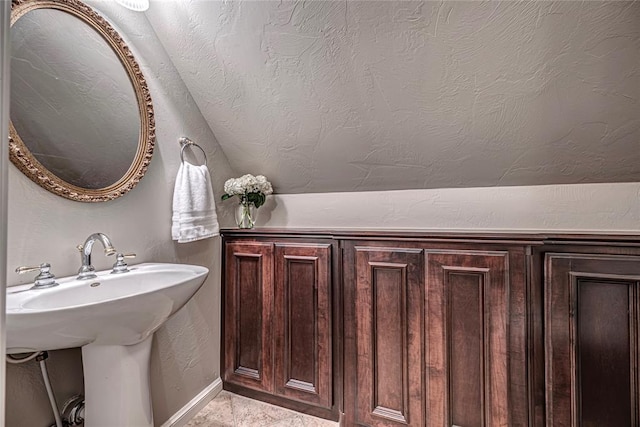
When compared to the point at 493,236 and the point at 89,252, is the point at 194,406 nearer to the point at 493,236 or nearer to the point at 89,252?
the point at 89,252

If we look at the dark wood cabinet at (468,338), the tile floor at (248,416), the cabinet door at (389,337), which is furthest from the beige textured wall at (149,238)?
the dark wood cabinet at (468,338)

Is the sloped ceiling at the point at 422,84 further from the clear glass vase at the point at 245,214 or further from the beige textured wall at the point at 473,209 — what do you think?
the clear glass vase at the point at 245,214

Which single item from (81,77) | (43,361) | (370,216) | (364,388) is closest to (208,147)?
(81,77)

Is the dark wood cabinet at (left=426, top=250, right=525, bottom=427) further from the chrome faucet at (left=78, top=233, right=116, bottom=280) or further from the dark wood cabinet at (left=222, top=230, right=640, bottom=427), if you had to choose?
the chrome faucet at (left=78, top=233, right=116, bottom=280)

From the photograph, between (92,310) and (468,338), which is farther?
(468,338)

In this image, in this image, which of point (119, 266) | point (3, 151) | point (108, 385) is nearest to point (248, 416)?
point (108, 385)

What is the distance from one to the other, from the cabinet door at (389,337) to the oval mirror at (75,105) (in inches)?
44.5

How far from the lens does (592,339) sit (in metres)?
1.20

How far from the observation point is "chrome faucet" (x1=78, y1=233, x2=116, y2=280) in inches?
42.8

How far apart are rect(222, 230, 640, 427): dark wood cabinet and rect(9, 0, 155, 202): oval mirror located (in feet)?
2.55

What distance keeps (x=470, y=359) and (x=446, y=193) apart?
2.76ft

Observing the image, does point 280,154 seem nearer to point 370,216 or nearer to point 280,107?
point 280,107

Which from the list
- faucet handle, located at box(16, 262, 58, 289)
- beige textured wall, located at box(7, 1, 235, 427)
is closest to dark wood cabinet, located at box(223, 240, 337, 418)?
beige textured wall, located at box(7, 1, 235, 427)

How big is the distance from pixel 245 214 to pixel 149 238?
0.62 m
